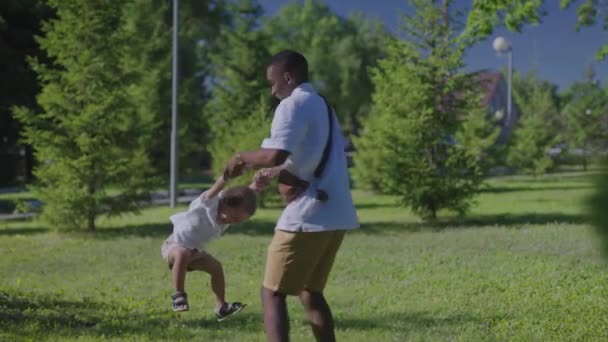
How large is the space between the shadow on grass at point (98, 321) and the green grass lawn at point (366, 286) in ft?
0.05

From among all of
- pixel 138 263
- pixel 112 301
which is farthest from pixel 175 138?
pixel 112 301

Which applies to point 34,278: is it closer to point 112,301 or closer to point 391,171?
point 112,301

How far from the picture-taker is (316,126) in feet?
13.1

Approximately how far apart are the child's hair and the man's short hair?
2.83 feet

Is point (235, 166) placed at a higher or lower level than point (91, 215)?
higher

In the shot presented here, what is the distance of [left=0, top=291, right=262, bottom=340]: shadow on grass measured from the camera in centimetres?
611

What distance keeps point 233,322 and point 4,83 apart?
23090mm

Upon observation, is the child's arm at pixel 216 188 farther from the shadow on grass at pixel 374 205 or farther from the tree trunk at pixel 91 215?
the shadow on grass at pixel 374 205

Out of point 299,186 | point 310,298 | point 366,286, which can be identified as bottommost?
point 366,286

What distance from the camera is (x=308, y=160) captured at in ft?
13.2

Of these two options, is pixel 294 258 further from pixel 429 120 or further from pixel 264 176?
pixel 429 120

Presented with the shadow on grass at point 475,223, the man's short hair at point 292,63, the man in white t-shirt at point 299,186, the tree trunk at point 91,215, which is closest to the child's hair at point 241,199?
the man in white t-shirt at point 299,186

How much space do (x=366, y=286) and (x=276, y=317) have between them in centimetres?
487

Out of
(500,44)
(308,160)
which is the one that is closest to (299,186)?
(308,160)
